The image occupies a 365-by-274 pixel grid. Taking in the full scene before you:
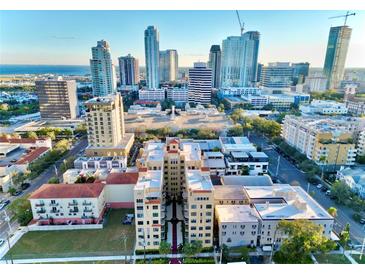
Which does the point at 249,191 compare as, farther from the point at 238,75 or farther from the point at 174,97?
the point at 238,75

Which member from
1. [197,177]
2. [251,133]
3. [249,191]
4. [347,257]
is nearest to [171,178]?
[197,177]

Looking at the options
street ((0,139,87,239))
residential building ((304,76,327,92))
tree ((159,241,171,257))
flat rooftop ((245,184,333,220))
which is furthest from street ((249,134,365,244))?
residential building ((304,76,327,92))

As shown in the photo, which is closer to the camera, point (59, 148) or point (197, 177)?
point (197, 177)

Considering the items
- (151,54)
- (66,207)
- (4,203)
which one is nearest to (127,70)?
(151,54)

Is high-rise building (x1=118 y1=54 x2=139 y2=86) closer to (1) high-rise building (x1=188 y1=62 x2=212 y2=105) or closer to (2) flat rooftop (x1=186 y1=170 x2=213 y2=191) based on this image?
(1) high-rise building (x1=188 y1=62 x2=212 y2=105)

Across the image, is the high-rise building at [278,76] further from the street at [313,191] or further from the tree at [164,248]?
the tree at [164,248]

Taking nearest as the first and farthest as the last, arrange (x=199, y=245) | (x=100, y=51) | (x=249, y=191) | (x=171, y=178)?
1. (x=199, y=245)
2. (x=249, y=191)
3. (x=171, y=178)
4. (x=100, y=51)

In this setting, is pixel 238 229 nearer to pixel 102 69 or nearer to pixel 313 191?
pixel 313 191

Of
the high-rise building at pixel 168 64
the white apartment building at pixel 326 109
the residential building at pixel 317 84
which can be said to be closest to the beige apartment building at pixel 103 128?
the white apartment building at pixel 326 109
